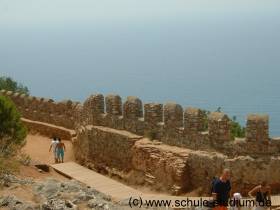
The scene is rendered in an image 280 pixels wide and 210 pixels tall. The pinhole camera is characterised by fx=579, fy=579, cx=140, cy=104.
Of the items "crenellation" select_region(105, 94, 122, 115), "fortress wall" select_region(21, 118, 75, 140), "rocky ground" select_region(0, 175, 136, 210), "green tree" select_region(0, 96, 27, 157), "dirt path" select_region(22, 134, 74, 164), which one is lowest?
"dirt path" select_region(22, 134, 74, 164)

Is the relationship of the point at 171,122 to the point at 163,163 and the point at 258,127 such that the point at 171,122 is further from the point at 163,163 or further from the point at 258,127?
the point at 258,127

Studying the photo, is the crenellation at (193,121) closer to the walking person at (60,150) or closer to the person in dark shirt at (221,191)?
the person in dark shirt at (221,191)

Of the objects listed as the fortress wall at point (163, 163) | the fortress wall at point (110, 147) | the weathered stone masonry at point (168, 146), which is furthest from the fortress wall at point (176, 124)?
the fortress wall at point (110, 147)

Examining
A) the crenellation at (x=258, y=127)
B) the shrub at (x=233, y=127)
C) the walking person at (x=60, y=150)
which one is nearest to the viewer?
the crenellation at (x=258, y=127)

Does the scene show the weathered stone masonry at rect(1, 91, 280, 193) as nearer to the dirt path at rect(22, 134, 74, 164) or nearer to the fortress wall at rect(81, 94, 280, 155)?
Result: the fortress wall at rect(81, 94, 280, 155)

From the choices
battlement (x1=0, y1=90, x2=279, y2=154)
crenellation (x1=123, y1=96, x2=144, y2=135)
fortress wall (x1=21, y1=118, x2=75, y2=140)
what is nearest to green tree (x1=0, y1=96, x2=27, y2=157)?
battlement (x1=0, y1=90, x2=279, y2=154)

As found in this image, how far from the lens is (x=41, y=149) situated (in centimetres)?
2223

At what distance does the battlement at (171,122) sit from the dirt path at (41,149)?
1.18 meters

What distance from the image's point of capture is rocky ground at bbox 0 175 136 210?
10.0 m

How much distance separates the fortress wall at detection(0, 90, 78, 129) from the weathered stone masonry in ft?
7.05

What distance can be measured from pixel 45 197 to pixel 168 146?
6.21m

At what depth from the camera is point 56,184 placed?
11914 millimetres

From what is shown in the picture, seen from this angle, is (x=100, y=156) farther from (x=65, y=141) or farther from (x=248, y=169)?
(x=248, y=169)

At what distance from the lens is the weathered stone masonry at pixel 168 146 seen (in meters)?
14.5
